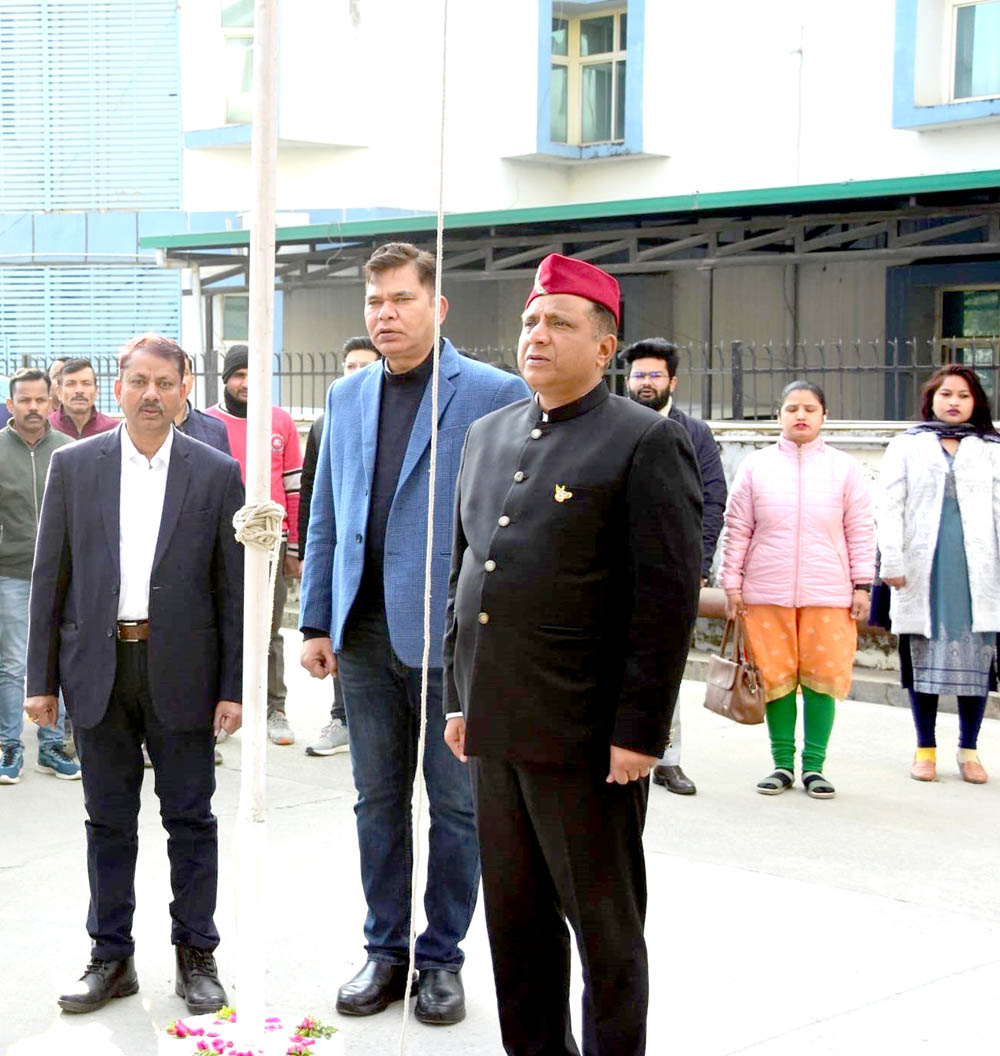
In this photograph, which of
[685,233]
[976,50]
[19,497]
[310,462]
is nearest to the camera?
[310,462]

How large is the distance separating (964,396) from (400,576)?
3926mm

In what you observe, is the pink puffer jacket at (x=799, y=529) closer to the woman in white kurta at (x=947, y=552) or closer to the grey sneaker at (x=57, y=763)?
the woman in white kurta at (x=947, y=552)

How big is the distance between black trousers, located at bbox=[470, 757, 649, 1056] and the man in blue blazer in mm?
816

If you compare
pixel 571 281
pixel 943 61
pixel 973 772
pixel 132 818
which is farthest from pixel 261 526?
pixel 943 61

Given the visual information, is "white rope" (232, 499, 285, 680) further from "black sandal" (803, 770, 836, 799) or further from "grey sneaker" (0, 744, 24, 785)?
"grey sneaker" (0, 744, 24, 785)

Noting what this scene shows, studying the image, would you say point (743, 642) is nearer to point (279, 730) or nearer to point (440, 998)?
point (279, 730)

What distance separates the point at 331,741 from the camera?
809 cm

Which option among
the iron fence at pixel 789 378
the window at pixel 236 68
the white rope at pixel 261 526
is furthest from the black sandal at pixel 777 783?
the window at pixel 236 68

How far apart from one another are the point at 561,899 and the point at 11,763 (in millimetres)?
4666

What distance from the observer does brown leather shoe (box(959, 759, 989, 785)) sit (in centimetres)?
742

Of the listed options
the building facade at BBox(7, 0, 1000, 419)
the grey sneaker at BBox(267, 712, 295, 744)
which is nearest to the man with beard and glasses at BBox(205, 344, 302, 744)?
the grey sneaker at BBox(267, 712, 295, 744)

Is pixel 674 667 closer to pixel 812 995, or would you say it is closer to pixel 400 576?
pixel 400 576

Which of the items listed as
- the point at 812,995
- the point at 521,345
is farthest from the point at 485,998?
the point at 521,345

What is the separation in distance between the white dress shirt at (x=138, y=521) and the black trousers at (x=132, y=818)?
0.14m
